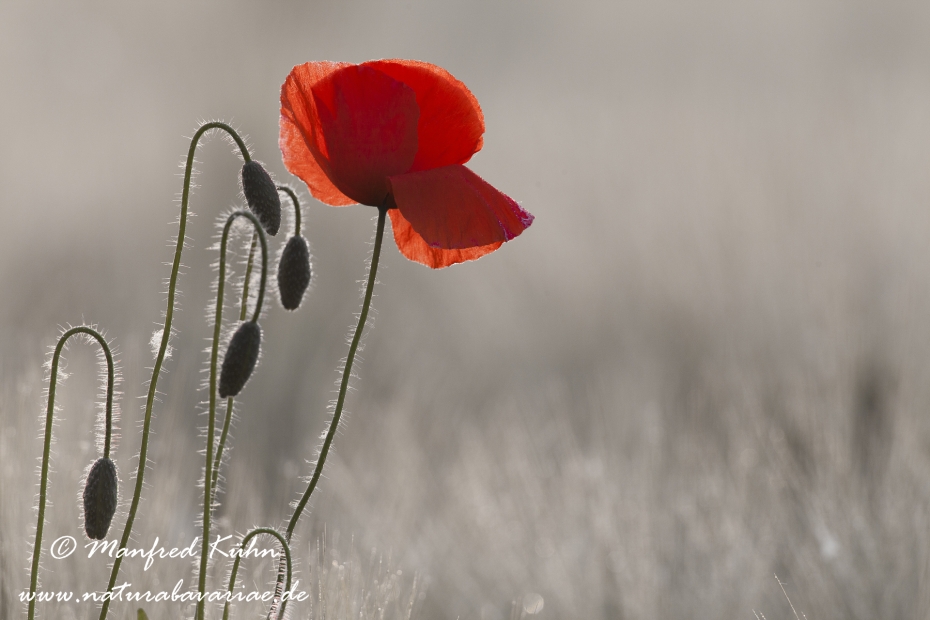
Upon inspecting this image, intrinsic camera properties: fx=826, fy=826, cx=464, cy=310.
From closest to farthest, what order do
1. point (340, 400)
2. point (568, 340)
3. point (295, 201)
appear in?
point (340, 400) < point (295, 201) < point (568, 340)

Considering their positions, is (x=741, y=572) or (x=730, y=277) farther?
(x=730, y=277)

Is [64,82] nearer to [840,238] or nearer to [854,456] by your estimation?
[840,238]

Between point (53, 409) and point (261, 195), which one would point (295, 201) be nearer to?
point (261, 195)

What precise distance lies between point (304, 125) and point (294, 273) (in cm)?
9

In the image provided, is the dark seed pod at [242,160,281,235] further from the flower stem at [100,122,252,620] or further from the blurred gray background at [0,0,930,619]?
the blurred gray background at [0,0,930,619]

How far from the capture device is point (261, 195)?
0.46m

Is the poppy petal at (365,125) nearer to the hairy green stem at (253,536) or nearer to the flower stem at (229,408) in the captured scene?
the flower stem at (229,408)

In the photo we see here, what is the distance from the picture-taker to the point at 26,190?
2783 millimetres

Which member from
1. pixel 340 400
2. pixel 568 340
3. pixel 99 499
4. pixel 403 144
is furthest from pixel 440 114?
pixel 568 340

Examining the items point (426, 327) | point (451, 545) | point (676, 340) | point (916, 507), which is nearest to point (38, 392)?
point (451, 545)

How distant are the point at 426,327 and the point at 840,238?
117 cm

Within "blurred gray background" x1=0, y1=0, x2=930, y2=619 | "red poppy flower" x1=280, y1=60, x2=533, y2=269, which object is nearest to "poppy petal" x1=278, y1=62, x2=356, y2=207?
"red poppy flower" x1=280, y1=60, x2=533, y2=269

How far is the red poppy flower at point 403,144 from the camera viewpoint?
0.45 meters

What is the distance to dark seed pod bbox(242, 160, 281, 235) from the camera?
458 mm
